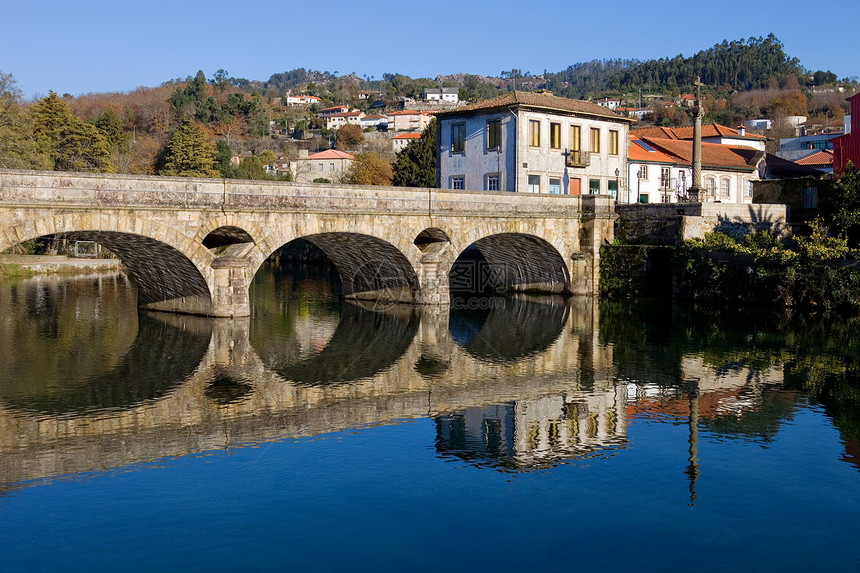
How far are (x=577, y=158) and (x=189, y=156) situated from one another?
5441 centimetres

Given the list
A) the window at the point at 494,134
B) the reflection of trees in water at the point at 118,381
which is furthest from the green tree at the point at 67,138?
the reflection of trees in water at the point at 118,381

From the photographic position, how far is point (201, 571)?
41.9 ft

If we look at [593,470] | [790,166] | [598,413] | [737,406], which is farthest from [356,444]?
[790,166]

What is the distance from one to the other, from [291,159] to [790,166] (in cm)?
7855

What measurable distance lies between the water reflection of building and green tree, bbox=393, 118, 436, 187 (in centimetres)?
5226

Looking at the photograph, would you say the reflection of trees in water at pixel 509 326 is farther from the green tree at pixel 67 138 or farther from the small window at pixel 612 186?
the green tree at pixel 67 138

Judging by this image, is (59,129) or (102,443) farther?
(59,129)

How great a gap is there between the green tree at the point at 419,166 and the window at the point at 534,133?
88.2 feet

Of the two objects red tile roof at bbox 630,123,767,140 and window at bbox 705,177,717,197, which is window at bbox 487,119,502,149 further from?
red tile roof at bbox 630,123,767,140

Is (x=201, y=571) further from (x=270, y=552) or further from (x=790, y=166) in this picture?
(x=790, y=166)

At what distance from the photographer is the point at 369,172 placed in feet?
296

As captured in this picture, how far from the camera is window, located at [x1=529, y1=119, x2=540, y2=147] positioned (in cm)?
4747

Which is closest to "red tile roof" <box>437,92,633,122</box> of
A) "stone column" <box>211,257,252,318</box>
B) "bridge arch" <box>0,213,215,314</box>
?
"stone column" <box>211,257,252,318</box>

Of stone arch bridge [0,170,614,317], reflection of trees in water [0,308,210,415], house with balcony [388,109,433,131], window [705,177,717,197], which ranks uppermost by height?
house with balcony [388,109,433,131]
